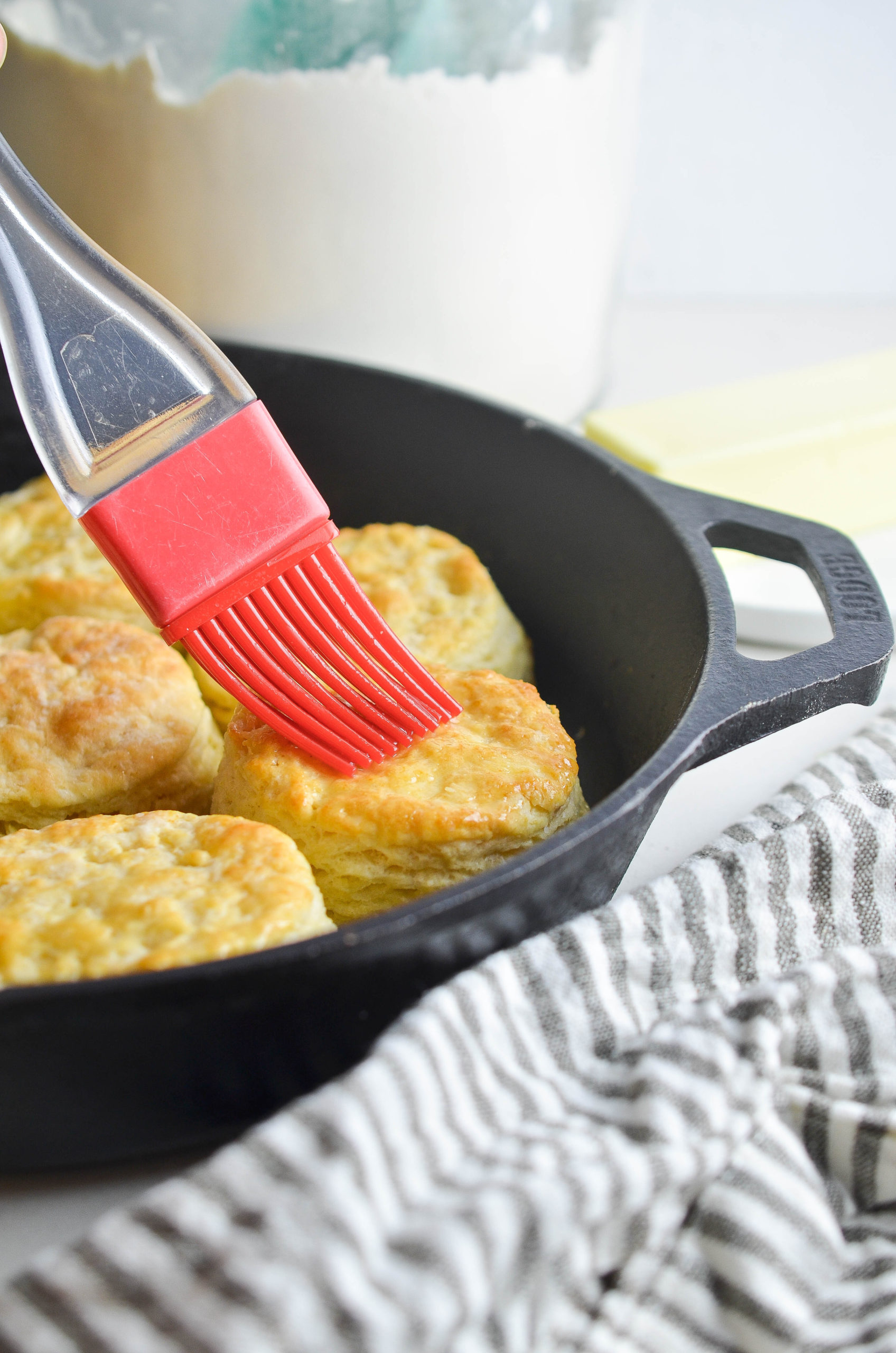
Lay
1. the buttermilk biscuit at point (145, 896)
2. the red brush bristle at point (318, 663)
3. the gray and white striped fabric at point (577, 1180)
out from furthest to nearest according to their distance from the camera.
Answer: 1. the red brush bristle at point (318, 663)
2. the buttermilk biscuit at point (145, 896)
3. the gray and white striped fabric at point (577, 1180)

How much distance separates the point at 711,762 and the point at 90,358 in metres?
0.80

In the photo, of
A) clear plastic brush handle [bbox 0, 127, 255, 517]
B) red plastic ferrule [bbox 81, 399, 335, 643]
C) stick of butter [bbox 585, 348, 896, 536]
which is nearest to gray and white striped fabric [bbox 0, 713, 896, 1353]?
red plastic ferrule [bbox 81, 399, 335, 643]

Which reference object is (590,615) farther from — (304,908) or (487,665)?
(304,908)

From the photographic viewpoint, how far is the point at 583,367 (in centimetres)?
215

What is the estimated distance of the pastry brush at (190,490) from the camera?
1.04 metres

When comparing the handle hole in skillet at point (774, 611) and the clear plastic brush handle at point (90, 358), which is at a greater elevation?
the clear plastic brush handle at point (90, 358)

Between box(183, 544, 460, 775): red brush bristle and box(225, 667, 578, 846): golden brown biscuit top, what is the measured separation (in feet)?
0.08

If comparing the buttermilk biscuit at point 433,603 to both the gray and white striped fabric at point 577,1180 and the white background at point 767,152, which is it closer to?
the gray and white striped fabric at point 577,1180

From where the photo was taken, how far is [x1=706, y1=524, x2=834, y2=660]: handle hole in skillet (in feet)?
5.23

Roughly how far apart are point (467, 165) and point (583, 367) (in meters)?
0.50

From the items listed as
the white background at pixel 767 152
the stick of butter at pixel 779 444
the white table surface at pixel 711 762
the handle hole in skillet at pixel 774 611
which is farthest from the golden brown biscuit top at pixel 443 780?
the white background at pixel 767 152

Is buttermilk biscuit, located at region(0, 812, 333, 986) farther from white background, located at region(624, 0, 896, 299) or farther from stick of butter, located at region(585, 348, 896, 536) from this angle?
white background, located at region(624, 0, 896, 299)

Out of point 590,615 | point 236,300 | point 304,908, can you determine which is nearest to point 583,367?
point 236,300

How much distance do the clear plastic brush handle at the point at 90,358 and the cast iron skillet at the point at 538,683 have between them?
0.48 meters
